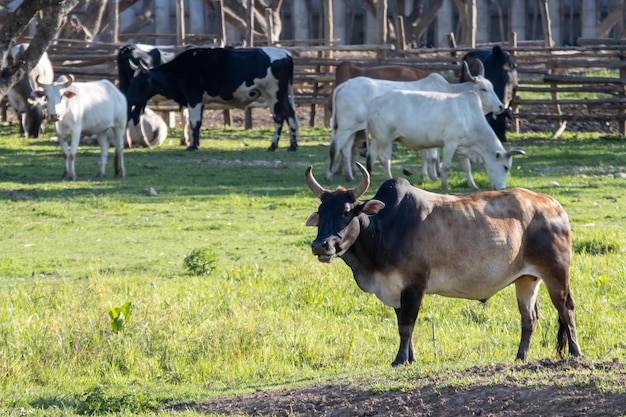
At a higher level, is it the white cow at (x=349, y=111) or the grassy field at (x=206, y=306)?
the white cow at (x=349, y=111)

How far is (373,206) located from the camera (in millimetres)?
7531

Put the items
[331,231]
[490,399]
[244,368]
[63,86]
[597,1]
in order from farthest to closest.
→ 1. [597,1]
2. [63,86]
3. [244,368]
4. [331,231]
5. [490,399]

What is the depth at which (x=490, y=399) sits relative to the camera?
20.4 ft

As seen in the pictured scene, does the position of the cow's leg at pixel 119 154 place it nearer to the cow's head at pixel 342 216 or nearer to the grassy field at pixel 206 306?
the grassy field at pixel 206 306

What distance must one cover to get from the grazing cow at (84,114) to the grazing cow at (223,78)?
4080mm

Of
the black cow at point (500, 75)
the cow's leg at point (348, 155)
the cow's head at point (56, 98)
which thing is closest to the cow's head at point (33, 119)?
the cow's head at point (56, 98)

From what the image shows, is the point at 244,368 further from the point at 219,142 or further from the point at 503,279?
the point at 219,142

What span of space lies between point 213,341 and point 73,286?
7.33 ft

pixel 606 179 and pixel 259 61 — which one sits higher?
pixel 259 61

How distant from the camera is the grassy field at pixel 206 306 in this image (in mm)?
8125

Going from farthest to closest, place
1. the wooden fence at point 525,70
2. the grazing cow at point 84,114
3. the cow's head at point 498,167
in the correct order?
the wooden fence at point 525,70 → the grazing cow at point 84,114 → the cow's head at point 498,167

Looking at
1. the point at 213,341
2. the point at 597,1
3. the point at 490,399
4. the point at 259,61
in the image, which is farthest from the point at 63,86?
the point at 597,1

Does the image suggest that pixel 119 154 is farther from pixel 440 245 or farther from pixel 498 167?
pixel 440 245

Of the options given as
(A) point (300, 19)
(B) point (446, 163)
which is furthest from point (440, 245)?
(A) point (300, 19)
